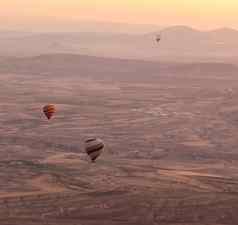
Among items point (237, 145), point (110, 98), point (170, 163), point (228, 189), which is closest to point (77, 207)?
point (228, 189)

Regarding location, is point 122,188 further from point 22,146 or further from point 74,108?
point 74,108

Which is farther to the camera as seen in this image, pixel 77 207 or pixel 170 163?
pixel 170 163

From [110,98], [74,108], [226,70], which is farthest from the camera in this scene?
[226,70]

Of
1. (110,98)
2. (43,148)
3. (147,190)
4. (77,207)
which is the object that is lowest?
(77,207)

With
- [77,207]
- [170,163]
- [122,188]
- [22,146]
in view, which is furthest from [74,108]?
[77,207]

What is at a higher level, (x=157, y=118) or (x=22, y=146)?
(x=157, y=118)

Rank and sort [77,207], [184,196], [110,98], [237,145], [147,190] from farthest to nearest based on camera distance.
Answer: [110,98], [237,145], [147,190], [184,196], [77,207]

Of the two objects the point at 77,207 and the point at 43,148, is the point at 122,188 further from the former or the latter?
the point at 43,148
